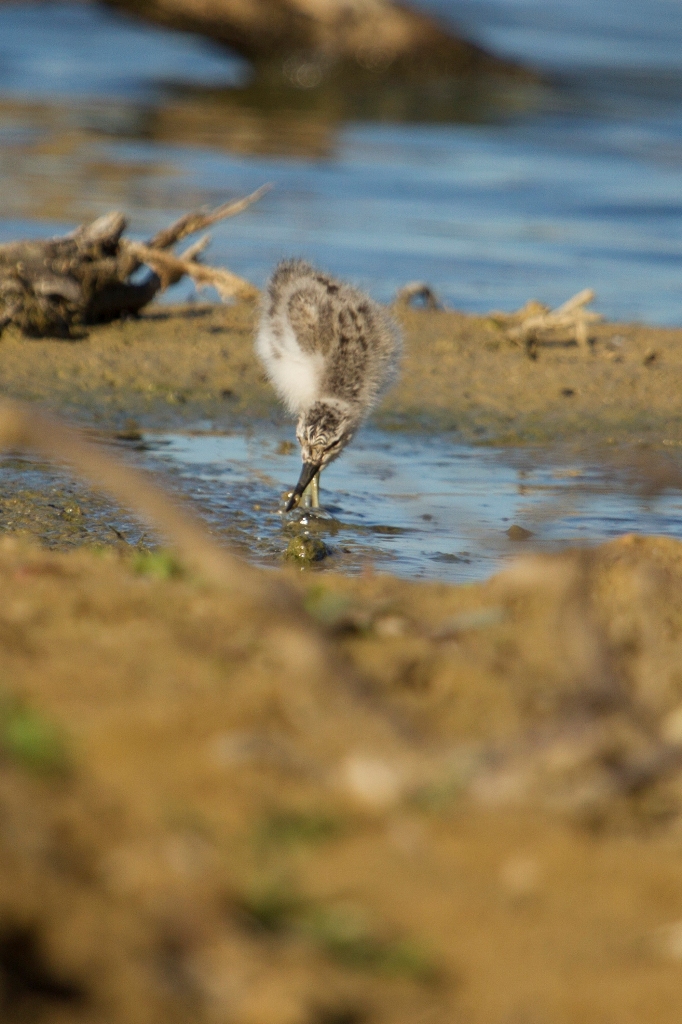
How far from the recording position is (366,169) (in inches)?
598

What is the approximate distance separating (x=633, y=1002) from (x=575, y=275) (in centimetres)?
946

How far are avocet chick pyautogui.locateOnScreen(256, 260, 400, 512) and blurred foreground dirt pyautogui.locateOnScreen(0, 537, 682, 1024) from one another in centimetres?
324

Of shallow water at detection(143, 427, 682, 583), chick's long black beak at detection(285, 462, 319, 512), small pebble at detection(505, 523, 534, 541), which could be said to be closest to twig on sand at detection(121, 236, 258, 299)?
shallow water at detection(143, 427, 682, 583)

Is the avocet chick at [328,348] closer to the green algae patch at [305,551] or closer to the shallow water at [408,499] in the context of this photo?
the shallow water at [408,499]

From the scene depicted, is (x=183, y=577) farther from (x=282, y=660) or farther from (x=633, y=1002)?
(x=633, y=1002)

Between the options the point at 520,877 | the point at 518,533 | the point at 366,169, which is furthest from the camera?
the point at 366,169

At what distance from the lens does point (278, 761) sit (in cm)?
239

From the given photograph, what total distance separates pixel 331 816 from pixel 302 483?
3626 millimetres

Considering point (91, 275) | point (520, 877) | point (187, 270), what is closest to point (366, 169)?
point (187, 270)

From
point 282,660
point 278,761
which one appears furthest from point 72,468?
point 278,761

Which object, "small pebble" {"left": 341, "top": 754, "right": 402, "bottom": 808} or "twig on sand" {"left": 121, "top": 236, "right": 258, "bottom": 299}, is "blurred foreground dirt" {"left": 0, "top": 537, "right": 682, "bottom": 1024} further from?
"twig on sand" {"left": 121, "top": 236, "right": 258, "bottom": 299}

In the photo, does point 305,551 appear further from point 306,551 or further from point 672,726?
point 672,726

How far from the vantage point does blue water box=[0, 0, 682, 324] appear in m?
11.1

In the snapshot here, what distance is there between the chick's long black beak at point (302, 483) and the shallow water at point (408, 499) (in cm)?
6
